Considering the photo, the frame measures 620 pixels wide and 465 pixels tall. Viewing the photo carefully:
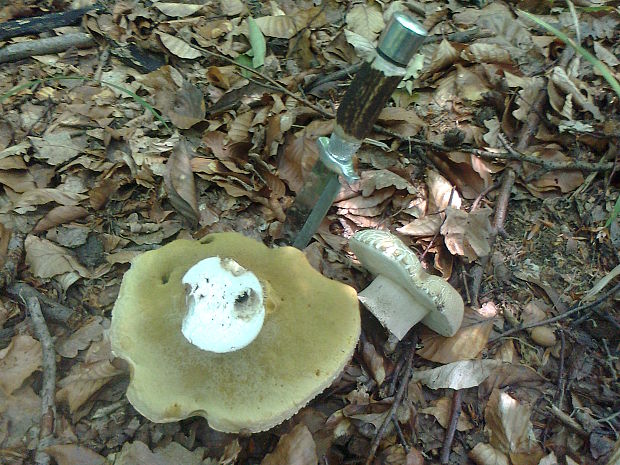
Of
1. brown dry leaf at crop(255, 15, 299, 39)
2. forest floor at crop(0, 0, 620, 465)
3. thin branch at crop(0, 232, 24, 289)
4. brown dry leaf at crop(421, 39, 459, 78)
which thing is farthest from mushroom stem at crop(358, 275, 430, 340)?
brown dry leaf at crop(255, 15, 299, 39)

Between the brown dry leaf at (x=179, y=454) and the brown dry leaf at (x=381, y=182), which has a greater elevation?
the brown dry leaf at (x=381, y=182)

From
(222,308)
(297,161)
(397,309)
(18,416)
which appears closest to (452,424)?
(397,309)

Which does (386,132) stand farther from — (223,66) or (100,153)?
(100,153)

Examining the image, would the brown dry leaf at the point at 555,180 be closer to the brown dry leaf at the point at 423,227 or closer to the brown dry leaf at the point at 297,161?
the brown dry leaf at the point at 423,227

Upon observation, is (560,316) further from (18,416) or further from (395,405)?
(18,416)

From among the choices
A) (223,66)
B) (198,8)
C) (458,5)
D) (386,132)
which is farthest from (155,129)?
(458,5)

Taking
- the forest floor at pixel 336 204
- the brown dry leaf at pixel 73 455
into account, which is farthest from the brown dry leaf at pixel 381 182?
the brown dry leaf at pixel 73 455
